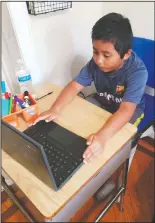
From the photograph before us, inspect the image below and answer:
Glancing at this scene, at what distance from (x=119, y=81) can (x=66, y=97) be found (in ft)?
0.94

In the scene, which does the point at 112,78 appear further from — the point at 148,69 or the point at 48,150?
the point at 48,150

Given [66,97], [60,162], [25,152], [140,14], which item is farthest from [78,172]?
[140,14]

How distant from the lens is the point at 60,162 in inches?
27.2

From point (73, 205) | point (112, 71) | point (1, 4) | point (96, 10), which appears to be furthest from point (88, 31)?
point (73, 205)

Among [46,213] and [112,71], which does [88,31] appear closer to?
[112,71]

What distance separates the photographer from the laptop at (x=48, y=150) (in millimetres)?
556

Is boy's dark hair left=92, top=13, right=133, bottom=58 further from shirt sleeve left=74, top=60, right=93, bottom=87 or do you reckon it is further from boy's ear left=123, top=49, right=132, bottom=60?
shirt sleeve left=74, top=60, right=93, bottom=87

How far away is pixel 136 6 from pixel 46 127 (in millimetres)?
987

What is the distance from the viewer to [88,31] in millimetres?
1444

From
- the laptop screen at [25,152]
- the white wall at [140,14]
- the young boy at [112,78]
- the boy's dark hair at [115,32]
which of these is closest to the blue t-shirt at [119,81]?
the young boy at [112,78]

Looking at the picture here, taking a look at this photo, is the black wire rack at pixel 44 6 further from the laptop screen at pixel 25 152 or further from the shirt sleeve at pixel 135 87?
the laptop screen at pixel 25 152

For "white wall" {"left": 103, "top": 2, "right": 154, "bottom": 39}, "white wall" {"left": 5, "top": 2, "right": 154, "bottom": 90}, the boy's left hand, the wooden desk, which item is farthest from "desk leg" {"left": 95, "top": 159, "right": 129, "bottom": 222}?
"white wall" {"left": 103, "top": 2, "right": 154, "bottom": 39}

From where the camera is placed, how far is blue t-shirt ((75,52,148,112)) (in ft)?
3.12

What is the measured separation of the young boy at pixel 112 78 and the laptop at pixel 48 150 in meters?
0.05
